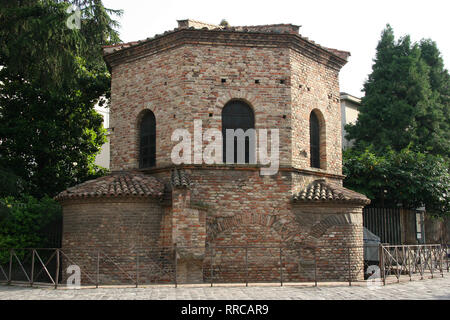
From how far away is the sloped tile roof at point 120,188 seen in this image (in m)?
12.7

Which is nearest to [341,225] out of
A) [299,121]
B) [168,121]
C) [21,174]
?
[299,121]

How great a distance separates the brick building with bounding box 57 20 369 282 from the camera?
504 inches

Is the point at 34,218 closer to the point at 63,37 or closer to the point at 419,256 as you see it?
the point at 63,37

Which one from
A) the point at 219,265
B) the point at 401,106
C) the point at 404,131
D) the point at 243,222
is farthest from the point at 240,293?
the point at 401,106

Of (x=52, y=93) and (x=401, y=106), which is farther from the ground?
(x=401, y=106)

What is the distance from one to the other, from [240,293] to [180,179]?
399cm

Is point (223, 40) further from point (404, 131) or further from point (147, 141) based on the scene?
point (404, 131)

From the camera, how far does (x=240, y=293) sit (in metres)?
10.1

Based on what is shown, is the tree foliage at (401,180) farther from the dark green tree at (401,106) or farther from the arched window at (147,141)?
the arched window at (147,141)

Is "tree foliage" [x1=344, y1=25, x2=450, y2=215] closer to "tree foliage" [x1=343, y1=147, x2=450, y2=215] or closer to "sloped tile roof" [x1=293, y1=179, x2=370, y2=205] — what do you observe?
"tree foliage" [x1=343, y1=147, x2=450, y2=215]

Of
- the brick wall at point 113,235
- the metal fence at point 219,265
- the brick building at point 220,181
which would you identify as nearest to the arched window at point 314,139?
the brick building at point 220,181

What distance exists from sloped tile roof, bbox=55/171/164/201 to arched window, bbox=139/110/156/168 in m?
1.08

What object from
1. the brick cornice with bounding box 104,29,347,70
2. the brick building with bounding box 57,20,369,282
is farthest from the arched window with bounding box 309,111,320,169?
the brick cornice with bounding box 104,29,347,70

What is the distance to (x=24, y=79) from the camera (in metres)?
18.2
